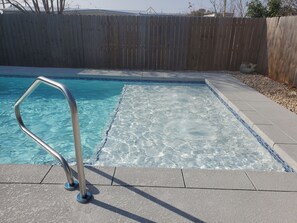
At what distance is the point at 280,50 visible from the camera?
721 centimetres

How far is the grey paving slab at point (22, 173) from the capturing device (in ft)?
7.98

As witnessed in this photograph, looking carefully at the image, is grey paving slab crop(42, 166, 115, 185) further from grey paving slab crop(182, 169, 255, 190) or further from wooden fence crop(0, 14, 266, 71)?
wooden fence crop(0, 14, 266, 71)

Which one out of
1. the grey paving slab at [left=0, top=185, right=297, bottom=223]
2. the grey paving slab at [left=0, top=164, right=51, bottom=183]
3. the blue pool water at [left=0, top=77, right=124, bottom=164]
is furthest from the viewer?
the blue pool water at [left=0, top=77, right=124, bottom=164]

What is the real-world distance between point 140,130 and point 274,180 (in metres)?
2.55

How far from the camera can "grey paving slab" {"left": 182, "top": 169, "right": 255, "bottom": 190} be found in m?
2.44

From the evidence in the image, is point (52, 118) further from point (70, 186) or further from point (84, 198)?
point (84, 198)

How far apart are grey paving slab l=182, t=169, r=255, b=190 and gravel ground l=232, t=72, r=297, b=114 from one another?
3142 millimetres

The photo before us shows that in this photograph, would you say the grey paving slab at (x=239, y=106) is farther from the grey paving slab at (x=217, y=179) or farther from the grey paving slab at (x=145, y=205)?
the grey paving slab at (x=145, y=205)

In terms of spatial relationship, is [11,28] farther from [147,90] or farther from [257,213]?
[257,213]

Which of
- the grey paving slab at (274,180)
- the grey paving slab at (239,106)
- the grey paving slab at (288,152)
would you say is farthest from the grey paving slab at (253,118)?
the grey paving slab at (274,180)

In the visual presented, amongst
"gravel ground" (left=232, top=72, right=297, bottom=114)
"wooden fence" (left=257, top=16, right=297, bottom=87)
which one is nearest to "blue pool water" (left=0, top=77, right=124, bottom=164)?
"gravel ground" (left=232, top=72, right=297, bottom=114)

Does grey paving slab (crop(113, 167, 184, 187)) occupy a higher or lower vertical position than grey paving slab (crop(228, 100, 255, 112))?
higher

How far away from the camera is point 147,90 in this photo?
7082 mm

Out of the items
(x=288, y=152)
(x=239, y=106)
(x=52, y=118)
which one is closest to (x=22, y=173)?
(x=52, y=118)
